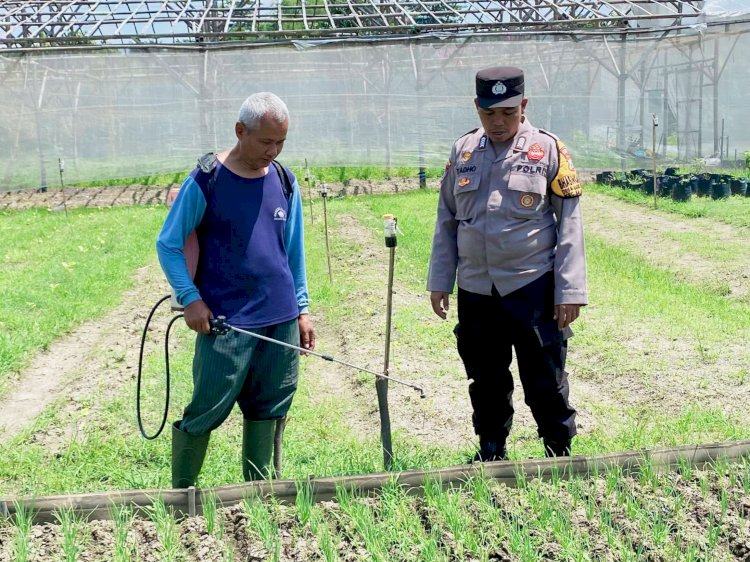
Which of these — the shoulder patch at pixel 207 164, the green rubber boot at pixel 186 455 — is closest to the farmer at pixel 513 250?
the shoulder patch at pixel 207 164

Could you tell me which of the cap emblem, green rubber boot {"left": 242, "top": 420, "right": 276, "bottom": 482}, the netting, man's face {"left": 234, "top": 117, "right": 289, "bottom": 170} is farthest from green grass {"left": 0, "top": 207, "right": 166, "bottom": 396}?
the cap emblem

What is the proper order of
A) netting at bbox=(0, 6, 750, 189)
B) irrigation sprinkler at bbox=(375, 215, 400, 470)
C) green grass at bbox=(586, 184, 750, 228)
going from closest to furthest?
irrigation sprinkler at bbox=(375, 215, 400, 470)
green grass at bbox=(586, 184, 750, 228)
netting at bbox=(0, 6, 750, 189)

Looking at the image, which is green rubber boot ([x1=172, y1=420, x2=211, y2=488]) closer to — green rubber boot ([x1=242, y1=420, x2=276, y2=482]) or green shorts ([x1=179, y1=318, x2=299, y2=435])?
green shorts ([x1=179, y1=318, x2=299, y2=435])

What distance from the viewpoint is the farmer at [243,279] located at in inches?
112

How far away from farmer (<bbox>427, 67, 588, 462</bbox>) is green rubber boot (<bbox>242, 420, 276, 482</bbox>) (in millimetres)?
889

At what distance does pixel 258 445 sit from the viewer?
313cm

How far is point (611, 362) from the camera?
5434 mm

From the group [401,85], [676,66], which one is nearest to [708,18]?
[676,66]

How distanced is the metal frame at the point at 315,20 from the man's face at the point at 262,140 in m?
13.7

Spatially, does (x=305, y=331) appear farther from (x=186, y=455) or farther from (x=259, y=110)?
(x=259, y=110)

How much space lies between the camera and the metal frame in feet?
53.5

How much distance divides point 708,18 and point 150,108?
10.7 m

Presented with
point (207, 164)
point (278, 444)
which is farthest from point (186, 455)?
point (207, 164)

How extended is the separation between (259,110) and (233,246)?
0.47 metres
